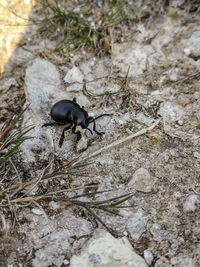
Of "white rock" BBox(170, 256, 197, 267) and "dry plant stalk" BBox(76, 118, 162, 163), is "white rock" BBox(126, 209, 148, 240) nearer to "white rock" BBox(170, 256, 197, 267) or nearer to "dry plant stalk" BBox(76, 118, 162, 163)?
"white rock" BBox(170, 256, 197, 267)

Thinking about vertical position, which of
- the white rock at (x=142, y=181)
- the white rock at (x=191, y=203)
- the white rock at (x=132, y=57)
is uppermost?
the white rock at (x=132, y=57)

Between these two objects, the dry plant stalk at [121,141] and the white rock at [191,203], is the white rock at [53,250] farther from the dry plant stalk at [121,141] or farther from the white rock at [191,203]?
the white rock at [191,203]

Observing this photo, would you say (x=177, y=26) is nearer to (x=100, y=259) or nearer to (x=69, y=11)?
(x=69, y=11)

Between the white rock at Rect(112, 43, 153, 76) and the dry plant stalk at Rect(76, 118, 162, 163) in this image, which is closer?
the dry plant stalk at Rect(76, 118, 162, 163)

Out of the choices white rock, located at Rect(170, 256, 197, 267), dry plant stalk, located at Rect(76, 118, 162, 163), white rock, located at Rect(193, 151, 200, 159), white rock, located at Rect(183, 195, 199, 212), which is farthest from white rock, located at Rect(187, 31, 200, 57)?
white rock, located at Rect(170, 256, 197, 267)

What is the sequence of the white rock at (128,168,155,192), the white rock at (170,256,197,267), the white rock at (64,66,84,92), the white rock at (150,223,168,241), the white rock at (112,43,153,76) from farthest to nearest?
the white rock at (112,43,153,76) → the white rock at (64,66,84,92) → the white rock at (128,168,155,192) → the white rock at (150,223,168,241) → the white rock at (170,256,197,267)

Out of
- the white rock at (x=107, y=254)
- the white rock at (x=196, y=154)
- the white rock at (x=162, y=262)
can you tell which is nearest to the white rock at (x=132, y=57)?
the white rock at (x=196, y=154)

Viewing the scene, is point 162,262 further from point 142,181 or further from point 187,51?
point 187,51
